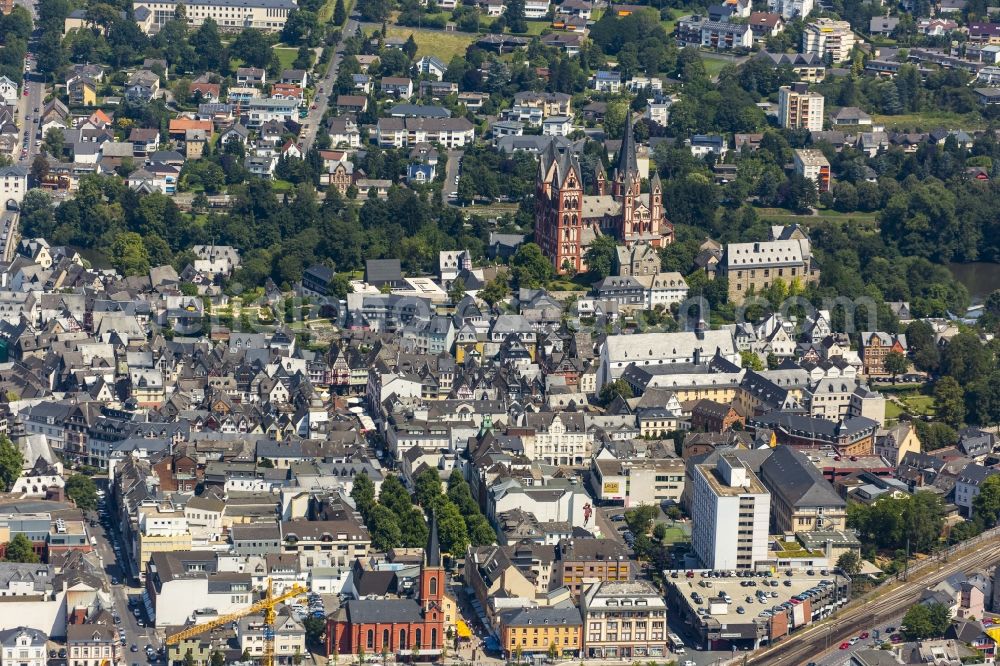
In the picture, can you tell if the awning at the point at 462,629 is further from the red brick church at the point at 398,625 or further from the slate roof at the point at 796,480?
the slate roof at the point at 796,480

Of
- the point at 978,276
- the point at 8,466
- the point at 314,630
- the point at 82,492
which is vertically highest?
the point at 8,466

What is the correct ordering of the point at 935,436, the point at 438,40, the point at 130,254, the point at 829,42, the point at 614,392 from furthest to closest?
the point at 438,40 → the point at 829,42 → the point at 130,254 → the point at 614,392 → the point at 935,436

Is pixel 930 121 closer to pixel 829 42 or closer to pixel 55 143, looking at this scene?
pixel 829 42

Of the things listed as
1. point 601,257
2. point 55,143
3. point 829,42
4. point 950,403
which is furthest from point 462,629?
point 829,42

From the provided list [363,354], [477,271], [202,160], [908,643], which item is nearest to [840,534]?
[908,643]

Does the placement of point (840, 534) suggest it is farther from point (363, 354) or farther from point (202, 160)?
point (202, 160)

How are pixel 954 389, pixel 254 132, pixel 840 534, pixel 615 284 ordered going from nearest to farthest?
pixel 840 534 < pixel 954 389 < pixel 615 284 < pixel 254 132

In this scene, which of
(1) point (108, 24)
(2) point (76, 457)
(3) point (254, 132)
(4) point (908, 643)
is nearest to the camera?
(4) point (908, 643)
